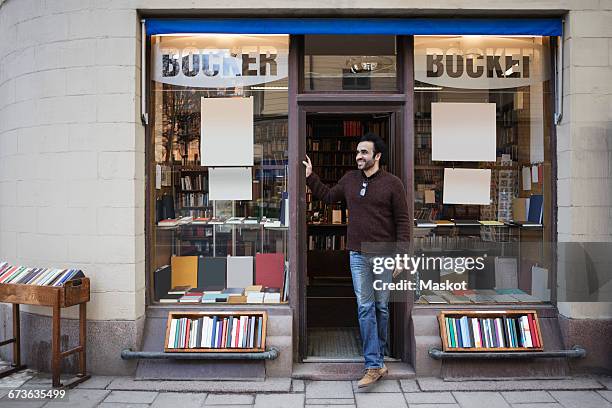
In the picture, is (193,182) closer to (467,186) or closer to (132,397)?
(132,397)

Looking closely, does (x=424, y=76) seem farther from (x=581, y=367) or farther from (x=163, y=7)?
(x=581, y=367)

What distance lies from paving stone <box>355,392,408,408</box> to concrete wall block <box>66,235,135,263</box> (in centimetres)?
235

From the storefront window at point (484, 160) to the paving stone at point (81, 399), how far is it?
2963 millimetres

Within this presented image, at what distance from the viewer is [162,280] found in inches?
203

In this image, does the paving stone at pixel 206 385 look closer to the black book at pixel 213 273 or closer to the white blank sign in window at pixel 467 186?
the black book at pixel 213 273

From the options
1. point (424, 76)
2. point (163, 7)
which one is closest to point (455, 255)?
point (424, 76)

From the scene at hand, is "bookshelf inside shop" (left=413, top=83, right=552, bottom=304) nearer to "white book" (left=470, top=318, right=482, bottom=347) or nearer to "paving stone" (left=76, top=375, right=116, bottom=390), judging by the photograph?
"white book" (left=470, top=318, right=482, bottom=347)

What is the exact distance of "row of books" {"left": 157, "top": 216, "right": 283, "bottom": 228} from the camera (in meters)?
5.24

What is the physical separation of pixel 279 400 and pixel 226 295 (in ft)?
4.21

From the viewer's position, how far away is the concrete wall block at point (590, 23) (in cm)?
479

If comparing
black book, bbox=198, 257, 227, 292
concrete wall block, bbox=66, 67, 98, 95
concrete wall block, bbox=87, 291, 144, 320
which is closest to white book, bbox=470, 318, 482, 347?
black book, bbox=198, 257, 227, 292

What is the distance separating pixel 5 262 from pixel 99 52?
232 cm

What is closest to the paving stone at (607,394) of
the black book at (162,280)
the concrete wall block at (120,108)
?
the black book at (162,280)

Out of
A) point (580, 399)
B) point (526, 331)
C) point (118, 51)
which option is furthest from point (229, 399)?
point (118, 51)
